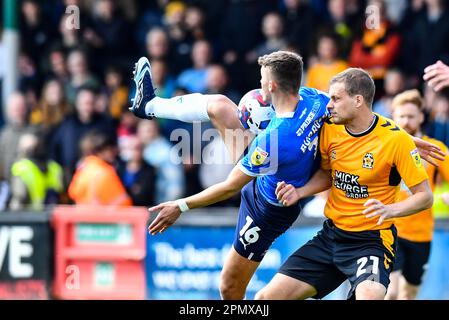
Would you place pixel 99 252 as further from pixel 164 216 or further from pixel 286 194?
pixel 286 194

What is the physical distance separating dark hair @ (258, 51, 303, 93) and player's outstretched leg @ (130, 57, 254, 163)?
64cm

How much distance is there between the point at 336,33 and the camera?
1288 cm

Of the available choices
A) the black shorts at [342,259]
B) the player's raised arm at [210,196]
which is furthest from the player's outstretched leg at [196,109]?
the black shorts at [342,259]

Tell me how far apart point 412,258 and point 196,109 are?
2723mm

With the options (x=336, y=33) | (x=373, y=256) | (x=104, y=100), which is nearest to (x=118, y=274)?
(x=104, y=100)

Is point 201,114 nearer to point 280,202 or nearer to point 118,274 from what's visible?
point 280,202

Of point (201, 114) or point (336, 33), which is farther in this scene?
point (336, 33)

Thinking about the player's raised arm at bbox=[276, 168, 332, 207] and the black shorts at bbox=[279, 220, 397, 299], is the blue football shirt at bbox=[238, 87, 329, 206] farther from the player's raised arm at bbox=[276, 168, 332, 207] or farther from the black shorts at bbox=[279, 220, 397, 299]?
the black shorts at bbox=[279, 220, 397, 299]

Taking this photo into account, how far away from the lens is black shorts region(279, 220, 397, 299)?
7906 millimetres

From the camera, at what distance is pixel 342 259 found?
26.5 ft

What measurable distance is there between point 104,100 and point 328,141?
598 centimetres

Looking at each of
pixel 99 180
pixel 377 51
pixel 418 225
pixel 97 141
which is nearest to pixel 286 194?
pixel 418 225
